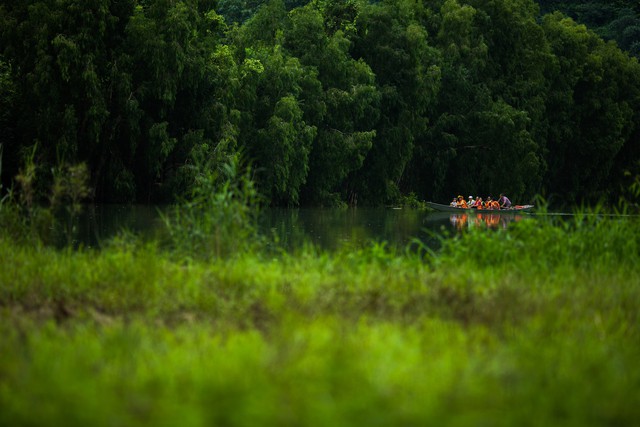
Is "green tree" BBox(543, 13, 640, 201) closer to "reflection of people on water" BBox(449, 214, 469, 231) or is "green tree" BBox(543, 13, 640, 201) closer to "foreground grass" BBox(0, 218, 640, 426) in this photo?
"reflection of people on water" BBox(449, 214, 469, 231)

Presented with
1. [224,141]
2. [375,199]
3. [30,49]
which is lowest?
[375,199]

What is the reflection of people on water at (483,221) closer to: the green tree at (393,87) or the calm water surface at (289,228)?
the calm water surface at (289,228)

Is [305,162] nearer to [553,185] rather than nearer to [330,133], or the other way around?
[330,133]

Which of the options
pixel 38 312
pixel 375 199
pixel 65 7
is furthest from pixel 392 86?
pixel 38 312

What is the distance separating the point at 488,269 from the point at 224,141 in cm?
2370

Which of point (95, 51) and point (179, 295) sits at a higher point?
point (95, 51)

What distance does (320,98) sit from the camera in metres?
41.9

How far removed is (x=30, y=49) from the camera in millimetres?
31359

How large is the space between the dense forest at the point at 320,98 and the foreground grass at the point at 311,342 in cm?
1624

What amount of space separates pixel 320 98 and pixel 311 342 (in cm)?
3694

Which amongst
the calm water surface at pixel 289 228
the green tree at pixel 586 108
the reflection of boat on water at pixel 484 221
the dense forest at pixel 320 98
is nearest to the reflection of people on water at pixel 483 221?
the reflection of boat on water at pixel 484 221

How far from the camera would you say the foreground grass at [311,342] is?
13.8ft

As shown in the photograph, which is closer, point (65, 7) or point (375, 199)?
point (65, 7)

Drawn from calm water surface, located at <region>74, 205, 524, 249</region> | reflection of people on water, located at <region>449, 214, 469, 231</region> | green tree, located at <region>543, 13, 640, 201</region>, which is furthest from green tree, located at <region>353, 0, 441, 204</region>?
calm water surface, located at <region>74, 205, 524, 249</region>
